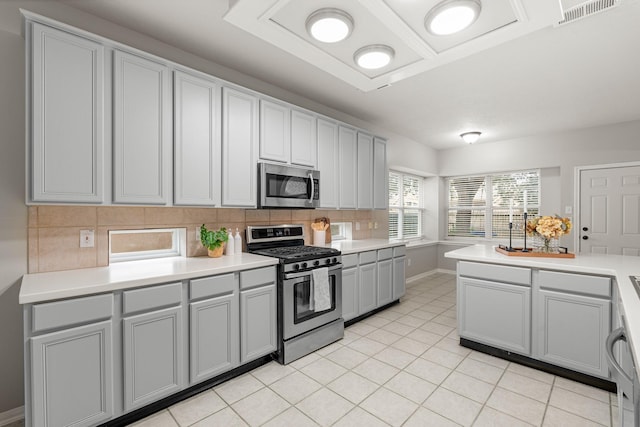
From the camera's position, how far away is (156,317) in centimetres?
192

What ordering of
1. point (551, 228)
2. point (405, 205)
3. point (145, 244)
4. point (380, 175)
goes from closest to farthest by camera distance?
point (145, 244) → point (551, 228) → point (380, 175) → point (405, 205)

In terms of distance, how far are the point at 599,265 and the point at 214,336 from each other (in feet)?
9.84

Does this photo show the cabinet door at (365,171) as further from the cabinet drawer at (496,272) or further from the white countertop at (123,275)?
the white countertop at (123,275)

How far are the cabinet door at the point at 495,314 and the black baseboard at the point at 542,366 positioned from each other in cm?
8

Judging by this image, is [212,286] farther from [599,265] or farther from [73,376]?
[599,265]

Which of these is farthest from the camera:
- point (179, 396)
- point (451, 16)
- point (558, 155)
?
point (558, 155)

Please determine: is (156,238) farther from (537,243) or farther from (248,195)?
(537,243)

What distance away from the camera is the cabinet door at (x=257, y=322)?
2385 millimetres

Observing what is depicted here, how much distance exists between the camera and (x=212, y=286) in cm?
218

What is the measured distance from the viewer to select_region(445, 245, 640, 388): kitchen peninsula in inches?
87.0

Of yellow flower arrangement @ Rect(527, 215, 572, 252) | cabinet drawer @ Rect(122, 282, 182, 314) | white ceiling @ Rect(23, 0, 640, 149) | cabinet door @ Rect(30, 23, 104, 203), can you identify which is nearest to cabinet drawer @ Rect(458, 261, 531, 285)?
yellow flower arrangement @ Rect(527, 215, 572, 252)

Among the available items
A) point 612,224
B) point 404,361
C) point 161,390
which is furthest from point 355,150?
point 612,224

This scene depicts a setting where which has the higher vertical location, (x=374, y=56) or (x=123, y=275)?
(x=374, y=56)

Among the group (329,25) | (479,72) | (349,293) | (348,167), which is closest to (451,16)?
(329,25)
